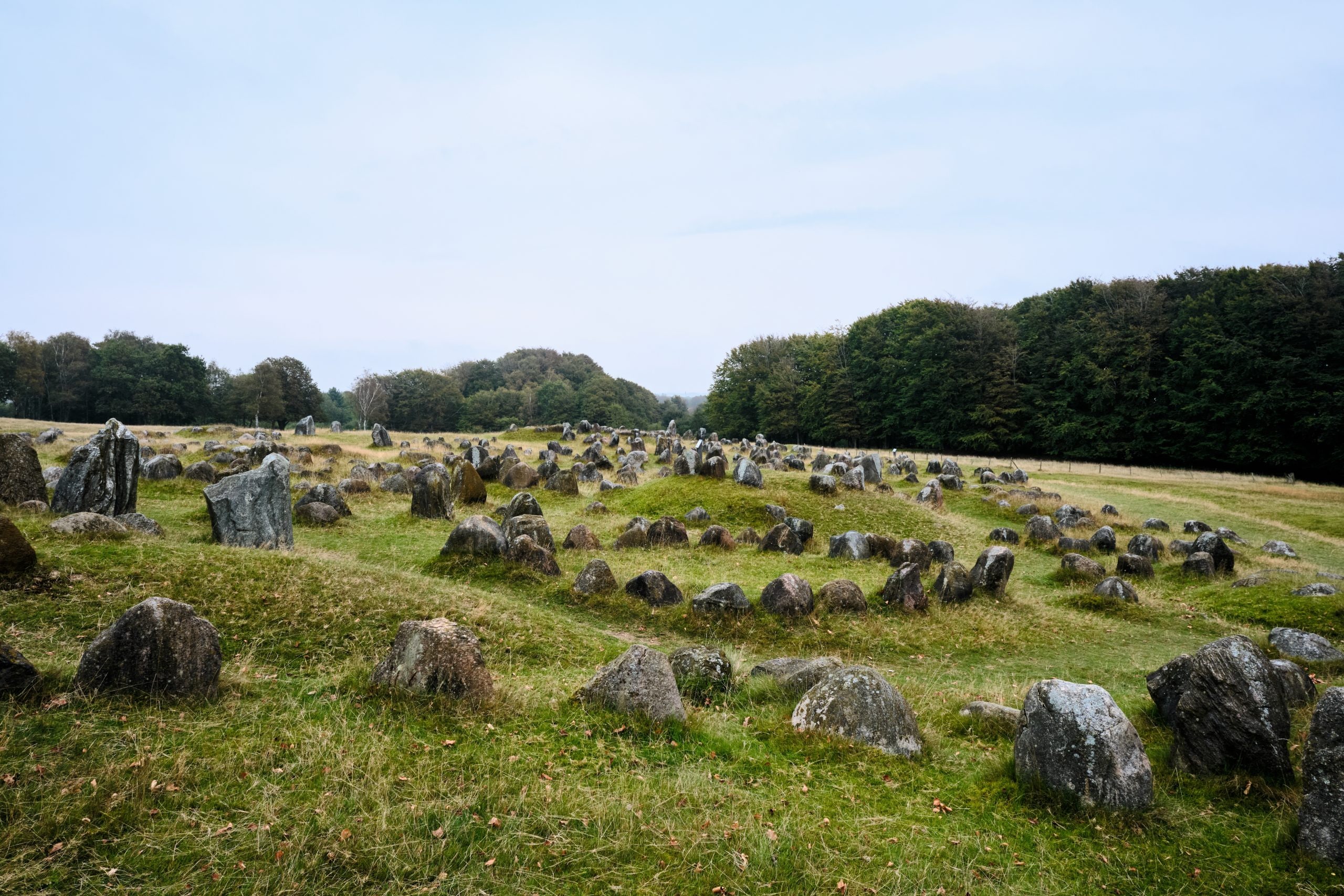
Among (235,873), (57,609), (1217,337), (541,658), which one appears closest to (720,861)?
(235,873)

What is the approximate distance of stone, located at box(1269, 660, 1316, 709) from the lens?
7.36m

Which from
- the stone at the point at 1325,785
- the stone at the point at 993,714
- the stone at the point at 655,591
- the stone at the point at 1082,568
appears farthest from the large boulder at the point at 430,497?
the stone at the point at 1325,785

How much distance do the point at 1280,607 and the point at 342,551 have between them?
746 inches

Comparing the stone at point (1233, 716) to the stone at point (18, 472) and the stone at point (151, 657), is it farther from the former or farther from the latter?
the stone at point (18, 472)

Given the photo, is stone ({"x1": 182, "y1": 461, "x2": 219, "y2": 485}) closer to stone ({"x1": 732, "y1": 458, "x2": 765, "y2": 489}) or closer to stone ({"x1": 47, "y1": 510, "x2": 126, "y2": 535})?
stone ({"x1": 47, "y1": 510, "x2": 126, "y2": 535})

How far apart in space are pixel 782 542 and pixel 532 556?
670 centimetres

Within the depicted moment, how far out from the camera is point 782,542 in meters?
17.3

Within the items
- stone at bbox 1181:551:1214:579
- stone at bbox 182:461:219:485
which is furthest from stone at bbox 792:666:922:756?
stone at bbox 182:461:219:485

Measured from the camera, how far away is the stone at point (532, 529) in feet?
50.9

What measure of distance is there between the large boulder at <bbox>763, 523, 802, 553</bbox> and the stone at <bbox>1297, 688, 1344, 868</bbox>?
42.0ft

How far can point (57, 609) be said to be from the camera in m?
7.06

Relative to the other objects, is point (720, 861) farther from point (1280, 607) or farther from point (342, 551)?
point (1280, 607)

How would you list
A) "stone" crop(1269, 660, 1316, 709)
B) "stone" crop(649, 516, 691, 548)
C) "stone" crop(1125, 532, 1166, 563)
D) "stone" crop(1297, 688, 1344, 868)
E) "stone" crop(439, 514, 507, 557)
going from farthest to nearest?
1. "stone" crop(1125, 532, 1166, 563)
2. "stone" crop(649, 516, 691, 548)
3. "stone" crop(439, 514, 507, 557)
4. "stone" crop(1269, 660, 1316, 709)
5. "stone" crop(1297, 688, 1344, 868)

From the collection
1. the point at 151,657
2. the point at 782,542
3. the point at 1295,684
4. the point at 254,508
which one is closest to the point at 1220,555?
the point at 782,542
